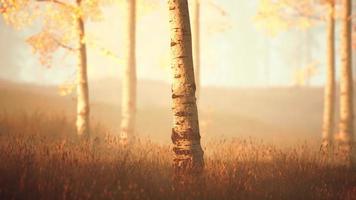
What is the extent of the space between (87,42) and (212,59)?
163 ft

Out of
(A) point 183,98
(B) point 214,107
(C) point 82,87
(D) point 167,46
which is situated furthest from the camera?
(D) point 167,46

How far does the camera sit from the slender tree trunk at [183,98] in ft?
21.8

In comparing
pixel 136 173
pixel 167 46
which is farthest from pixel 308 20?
pixel 167 46

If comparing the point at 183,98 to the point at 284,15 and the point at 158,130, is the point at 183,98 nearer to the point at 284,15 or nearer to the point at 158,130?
the point at 284,15

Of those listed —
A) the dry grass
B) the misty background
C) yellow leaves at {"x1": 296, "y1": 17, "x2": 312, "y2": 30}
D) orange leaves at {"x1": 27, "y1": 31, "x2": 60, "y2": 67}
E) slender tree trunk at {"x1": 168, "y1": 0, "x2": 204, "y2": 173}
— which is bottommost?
the dry grass

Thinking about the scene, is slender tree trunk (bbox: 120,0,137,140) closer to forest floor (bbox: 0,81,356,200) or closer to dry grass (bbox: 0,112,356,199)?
forest floor (bbox: 0,81,356,200)

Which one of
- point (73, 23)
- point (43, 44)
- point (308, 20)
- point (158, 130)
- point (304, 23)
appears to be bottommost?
point (158, 130)

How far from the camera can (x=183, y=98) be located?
263 inches

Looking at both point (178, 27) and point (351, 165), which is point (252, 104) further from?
point (178, 27)

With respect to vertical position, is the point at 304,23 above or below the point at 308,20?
below

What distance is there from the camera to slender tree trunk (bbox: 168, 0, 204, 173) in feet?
21.8

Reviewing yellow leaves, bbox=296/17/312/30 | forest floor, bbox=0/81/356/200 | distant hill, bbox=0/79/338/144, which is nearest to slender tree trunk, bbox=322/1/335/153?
yellow leaves, bbox=296/17/312/30

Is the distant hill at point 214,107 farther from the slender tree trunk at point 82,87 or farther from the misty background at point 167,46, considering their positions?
the misty background at point 167,46

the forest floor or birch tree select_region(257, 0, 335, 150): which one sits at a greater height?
birch tree select_region(257, 0, 335, 150)
